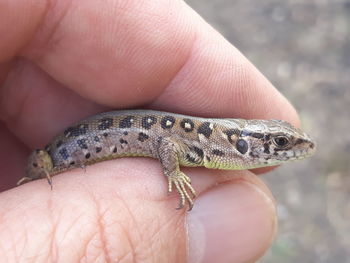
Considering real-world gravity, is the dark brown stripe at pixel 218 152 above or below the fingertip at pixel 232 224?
above

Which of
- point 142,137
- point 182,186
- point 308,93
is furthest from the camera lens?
point 308,93

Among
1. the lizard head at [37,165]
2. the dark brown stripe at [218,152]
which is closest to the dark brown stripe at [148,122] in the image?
the dark brown stripe at [218,152]

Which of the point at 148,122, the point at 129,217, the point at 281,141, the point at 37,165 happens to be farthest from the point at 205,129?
the point at 37,165

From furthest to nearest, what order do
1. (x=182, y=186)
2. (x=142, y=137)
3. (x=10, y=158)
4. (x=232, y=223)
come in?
(x=10, y=158)
(x=142, y=137)
(x=232, y=223)
(x=182, y=186)

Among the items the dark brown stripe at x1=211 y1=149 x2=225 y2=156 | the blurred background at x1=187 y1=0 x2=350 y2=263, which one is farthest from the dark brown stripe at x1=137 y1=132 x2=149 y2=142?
the blurred background at x1=187 y1=0 x2=350 y2=263

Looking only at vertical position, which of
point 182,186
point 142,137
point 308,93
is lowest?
point 182,186

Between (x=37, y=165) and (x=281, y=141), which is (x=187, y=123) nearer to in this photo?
(x=281, y=141)

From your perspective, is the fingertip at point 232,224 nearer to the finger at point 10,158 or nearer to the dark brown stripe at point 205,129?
the dark brown stripe at point 205,129
